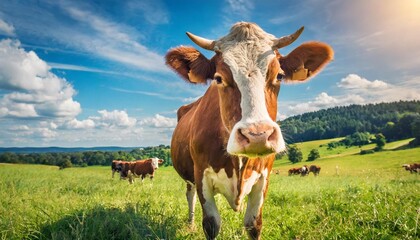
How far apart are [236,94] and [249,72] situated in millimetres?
272

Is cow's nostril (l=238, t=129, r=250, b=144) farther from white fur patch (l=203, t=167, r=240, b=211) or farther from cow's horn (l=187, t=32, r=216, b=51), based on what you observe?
cow's horn (l=187, t=32, r=216, b=51)

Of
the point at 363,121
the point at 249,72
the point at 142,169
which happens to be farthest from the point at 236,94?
the point at 363,121

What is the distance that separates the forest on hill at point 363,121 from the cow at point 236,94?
76.7 m

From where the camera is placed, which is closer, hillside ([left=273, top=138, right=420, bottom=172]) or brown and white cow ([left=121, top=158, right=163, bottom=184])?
brown and white cow ([left=121, top=158, right=163, bottom=184])

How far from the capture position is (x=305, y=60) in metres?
4.28

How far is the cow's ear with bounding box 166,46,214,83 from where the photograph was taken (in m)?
4.05

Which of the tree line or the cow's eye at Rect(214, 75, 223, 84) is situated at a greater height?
the cow's eye at Rect(214, 75, 223, 84)

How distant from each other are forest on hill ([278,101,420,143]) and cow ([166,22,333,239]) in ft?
252

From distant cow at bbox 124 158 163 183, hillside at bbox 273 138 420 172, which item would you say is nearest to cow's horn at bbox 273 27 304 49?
distant cow at bbox 124 158 163 183

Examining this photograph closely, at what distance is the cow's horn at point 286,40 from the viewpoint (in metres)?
3.76

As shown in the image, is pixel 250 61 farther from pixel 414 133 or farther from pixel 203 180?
pixel 414 133

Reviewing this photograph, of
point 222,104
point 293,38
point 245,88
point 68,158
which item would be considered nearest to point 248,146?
point 245,88

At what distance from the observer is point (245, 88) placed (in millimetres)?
3129

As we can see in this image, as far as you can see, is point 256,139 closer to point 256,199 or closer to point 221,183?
point 221,183
